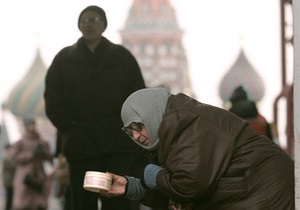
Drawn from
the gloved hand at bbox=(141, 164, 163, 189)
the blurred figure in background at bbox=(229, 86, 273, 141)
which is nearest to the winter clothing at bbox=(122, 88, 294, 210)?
the gloved hand at bbox=(141, 164, 163, 189)

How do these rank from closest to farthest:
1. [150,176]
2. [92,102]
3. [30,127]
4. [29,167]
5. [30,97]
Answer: [150,176] < [92,102] < [30,127] < [29,167] < [30,97]

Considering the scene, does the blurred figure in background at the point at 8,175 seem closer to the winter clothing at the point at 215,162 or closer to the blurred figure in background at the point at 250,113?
the blurred figure in background at the point at 250,113

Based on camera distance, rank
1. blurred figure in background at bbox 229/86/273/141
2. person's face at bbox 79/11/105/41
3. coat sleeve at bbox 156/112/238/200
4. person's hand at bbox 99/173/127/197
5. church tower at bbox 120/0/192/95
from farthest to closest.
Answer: church tower at bbox 120/0/192/95, blurred figure in background at bbox 229/86/273/141, person's face at bbox 79/11/105/41, person's hand at bbox 99/173/127/197, coat sleeve at bbox 156/112/238/200

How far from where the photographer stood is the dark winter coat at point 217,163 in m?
4.86

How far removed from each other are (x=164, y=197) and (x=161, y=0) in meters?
120

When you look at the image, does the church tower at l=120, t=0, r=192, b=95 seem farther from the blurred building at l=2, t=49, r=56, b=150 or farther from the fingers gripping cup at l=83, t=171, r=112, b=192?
the fingers gripping cup at l=83, t=171, r=112, b=192

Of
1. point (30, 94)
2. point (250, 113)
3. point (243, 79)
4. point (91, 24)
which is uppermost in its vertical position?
point (91, 24)

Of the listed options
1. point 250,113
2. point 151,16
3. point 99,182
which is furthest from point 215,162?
point 151,16

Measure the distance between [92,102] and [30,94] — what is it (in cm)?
10062

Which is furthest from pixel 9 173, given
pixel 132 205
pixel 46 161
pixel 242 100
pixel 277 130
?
pixel 132 205

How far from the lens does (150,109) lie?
5129 millimetres

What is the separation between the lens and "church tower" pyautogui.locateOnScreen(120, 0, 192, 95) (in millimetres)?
122875

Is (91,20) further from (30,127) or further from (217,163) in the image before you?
(30,127)

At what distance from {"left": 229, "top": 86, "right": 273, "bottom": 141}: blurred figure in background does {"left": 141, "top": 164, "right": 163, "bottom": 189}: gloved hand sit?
13.2 feet
